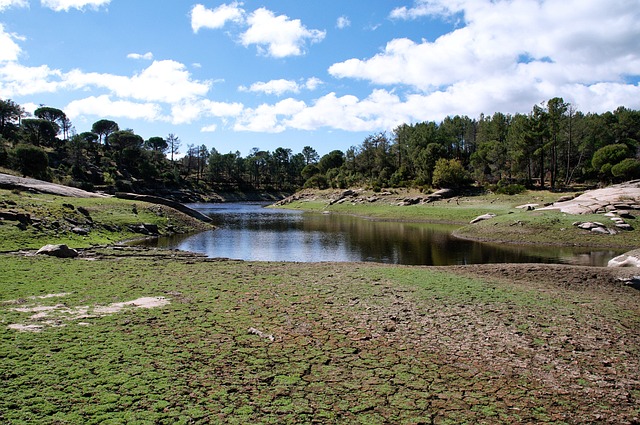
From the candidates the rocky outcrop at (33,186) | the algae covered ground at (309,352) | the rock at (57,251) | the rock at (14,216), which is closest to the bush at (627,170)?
the algae covered ground at (309,352)

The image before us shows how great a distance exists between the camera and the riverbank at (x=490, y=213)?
39.3 metres

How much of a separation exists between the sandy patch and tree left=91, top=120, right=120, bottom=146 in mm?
185690

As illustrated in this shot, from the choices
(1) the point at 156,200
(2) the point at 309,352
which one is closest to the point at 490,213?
(1) the point at 156,200

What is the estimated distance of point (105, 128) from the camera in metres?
180

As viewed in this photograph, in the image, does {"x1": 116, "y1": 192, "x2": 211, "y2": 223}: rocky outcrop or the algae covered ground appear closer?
the algae covered ground

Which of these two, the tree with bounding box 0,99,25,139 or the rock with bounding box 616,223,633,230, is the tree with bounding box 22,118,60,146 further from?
the rock with bounding box 616,223,633,230

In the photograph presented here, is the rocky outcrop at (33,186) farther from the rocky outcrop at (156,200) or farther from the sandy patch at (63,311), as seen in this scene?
the sandy patch at (63,311)

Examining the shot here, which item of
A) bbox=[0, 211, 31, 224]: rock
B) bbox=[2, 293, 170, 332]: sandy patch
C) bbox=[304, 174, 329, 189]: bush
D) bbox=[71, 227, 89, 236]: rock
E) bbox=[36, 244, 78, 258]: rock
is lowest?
bbox=[2, 293, 170, 332]: sandy patch

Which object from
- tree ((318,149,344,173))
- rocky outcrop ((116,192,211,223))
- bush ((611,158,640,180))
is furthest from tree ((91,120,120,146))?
bush ((611,158,640,180))

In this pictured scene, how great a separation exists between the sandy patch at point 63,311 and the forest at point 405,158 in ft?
230

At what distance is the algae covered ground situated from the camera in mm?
7941

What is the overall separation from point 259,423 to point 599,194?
5670 cm

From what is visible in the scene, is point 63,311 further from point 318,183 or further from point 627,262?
point 318,183

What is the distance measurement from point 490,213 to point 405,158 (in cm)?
7410
